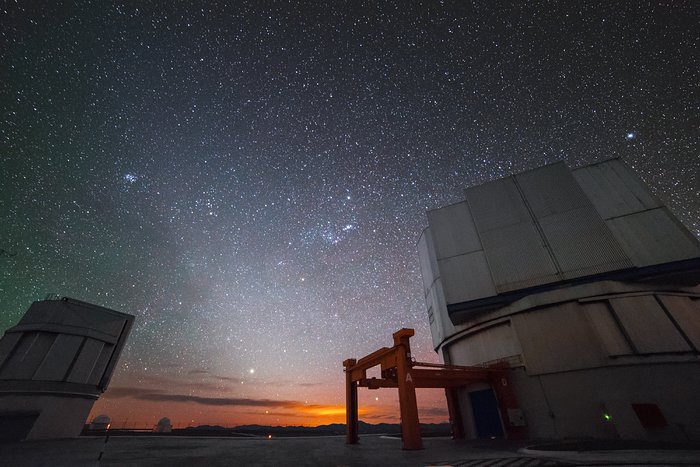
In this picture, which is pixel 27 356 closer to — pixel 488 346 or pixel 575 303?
pixel 488 346

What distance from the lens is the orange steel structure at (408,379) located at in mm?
14602

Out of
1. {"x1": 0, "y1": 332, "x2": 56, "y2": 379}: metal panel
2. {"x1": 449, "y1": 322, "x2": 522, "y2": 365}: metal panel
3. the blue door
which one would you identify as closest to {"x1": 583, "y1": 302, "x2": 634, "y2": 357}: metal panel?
{"x1": 449, "y1": 322, "x2": 522, "y2": 365}: metal panel

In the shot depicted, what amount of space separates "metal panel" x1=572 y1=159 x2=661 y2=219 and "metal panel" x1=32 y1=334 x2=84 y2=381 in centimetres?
4558

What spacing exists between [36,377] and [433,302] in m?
34.6

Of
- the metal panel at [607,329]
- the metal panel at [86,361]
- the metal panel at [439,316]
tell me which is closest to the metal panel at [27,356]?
the metal panel at [86,361]

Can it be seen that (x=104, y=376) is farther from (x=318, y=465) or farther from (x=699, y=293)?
(x=699, y=293)

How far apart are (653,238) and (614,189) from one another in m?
4.44

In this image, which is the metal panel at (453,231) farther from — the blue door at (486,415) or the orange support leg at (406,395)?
the orange support leg at (406,395)

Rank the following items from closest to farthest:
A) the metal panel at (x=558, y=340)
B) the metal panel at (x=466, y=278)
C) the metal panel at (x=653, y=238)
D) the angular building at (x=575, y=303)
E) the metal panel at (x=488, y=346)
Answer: the angular building at (x=575, y=303) < the metal panel at (x=558, y=340) < the metal panel at (x=653, y=238) < the metal panel at (x=488, y=346) < the metal panel at (x=466, y=278)

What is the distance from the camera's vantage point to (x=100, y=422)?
35.2 metres

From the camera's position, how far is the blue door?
19.7 m

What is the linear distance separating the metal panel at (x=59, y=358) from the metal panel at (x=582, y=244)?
41.2m

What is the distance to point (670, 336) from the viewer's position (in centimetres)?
1627

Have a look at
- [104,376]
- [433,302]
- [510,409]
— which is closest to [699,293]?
[510,409]
